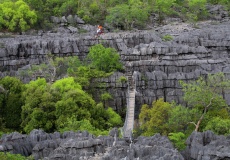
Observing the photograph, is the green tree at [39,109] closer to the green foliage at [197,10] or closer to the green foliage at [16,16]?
the green foliage at [16,16]

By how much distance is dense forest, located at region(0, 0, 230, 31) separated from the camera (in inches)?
2338

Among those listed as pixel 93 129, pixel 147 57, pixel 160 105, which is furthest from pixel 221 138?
pixel 147 57

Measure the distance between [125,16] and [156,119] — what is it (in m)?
30.5

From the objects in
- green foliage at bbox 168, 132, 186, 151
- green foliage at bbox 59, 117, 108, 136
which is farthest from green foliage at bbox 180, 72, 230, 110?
green foliage at bbox 59, 117, 108, 136

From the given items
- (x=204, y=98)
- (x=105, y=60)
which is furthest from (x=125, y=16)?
(x=204, y=98)

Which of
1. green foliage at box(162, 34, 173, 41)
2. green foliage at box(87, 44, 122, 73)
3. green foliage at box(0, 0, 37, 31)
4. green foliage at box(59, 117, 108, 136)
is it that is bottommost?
green foliage at box(59, 117, 108, 136)

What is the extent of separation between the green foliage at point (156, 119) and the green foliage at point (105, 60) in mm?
10183

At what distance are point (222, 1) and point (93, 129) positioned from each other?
51.7 m

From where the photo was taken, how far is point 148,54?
48.0m

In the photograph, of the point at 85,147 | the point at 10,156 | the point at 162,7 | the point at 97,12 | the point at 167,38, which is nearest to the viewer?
the point at 10,156

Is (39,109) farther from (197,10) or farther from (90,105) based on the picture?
(197,10)

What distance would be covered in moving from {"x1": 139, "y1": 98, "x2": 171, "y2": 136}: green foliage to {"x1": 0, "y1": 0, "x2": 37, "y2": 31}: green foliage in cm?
2916

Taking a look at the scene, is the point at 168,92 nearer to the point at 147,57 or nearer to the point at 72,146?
the point at 147,57

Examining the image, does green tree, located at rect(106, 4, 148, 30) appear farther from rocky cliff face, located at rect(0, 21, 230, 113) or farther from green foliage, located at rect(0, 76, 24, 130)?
green foliage, located at rect(0, 76, 24, 130)
